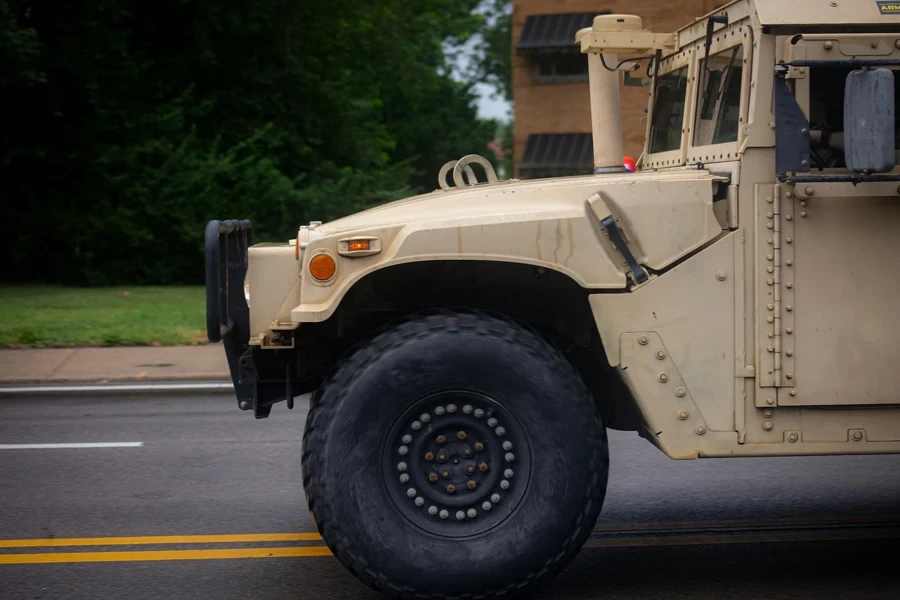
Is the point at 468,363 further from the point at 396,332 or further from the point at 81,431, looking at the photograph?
the point at 81,431

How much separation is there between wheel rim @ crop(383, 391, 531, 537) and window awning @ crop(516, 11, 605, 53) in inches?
871

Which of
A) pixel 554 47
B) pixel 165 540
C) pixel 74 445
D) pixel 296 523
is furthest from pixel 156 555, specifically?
pixel 554 47

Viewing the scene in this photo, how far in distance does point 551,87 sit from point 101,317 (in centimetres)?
1507

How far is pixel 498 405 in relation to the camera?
410 centimetres

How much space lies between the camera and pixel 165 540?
5316 mm

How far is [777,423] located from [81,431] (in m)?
5.60

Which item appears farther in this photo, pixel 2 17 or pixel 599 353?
pixel 2 17

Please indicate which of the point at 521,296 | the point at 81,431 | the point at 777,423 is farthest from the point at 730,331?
the point at 81,431

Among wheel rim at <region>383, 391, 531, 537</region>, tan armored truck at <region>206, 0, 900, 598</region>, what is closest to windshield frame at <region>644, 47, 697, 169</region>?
tan armored truck at <region>206, 0, 900, 598</region>

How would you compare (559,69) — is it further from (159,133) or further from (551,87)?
(159,133)

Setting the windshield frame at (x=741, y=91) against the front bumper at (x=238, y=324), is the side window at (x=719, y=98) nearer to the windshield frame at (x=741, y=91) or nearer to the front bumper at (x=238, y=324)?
the windshield frame at (x=741, y=91)

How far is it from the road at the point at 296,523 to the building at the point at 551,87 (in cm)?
1877

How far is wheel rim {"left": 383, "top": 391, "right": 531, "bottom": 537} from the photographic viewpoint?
4105 millimetres

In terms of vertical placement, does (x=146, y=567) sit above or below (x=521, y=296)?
below
